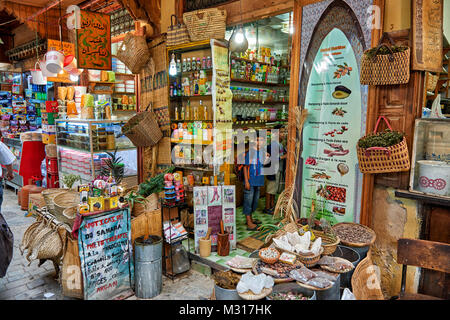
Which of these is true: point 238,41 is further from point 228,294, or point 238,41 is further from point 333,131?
point 228,294

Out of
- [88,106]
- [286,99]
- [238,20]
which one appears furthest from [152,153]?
[286,99]

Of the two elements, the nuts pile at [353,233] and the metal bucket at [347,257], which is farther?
the nuts pile at [353,233]

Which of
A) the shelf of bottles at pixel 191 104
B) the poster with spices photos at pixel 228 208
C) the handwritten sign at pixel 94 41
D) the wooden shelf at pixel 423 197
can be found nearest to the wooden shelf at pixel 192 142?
the shelf of bottles at pixel 191 104

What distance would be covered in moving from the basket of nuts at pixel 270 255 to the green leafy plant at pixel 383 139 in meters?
1.37

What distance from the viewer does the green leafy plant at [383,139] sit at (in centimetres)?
307

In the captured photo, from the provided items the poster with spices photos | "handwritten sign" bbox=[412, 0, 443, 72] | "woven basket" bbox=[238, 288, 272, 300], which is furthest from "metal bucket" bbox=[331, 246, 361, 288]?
"handwritten sign" bbox=[412, 0, 443, 72]

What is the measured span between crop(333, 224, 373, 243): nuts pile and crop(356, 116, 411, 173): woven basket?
2.23 feet

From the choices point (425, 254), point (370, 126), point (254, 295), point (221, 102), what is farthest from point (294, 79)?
point (254, 295)

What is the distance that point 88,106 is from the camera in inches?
257

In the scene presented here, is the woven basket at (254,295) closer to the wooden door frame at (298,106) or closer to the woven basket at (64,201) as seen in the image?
the wooden door frame at (298,106)

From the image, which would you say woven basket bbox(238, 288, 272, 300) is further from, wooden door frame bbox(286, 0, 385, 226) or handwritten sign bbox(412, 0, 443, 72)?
handwritten sign bbox(412, 0, 443, 72)
